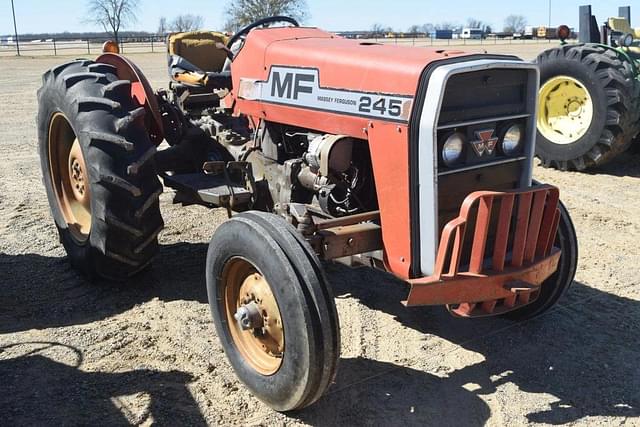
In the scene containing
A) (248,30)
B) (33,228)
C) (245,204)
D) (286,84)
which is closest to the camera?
(286,84)

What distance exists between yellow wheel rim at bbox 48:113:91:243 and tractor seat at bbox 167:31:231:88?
41.3 inches

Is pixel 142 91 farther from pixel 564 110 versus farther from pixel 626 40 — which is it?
pixel 626 40

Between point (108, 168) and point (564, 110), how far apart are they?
6.09 m

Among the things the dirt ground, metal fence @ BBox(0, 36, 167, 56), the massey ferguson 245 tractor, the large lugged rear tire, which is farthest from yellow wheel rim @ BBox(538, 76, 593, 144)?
metal fence @ BBox(0, 36, 167, 56)

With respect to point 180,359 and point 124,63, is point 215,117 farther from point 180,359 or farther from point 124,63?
point 180,359

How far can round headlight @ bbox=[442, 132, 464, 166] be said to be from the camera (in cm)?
327

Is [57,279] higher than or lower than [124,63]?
lower

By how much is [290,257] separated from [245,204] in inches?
58.4

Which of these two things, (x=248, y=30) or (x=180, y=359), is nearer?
(x=180, y=359)

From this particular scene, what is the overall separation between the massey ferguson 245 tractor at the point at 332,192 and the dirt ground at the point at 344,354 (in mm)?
232

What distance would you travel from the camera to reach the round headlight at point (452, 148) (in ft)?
10.7

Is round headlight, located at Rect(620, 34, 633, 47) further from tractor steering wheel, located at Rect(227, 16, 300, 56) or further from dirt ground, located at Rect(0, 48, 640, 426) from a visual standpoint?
tractor steering wheel, located at Rect(227, 16, 300, 56)

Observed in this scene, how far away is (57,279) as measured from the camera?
4.89m

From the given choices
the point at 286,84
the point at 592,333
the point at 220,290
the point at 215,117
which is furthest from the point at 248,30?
the point at 592,333
